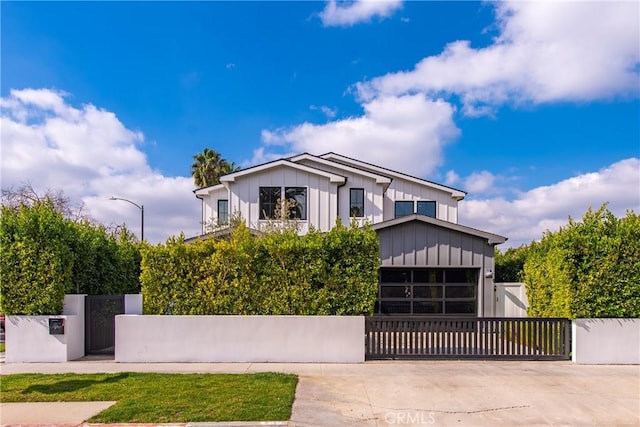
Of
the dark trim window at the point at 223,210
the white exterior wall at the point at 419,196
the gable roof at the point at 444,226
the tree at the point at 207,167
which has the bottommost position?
the gable roof at the point at 444,226

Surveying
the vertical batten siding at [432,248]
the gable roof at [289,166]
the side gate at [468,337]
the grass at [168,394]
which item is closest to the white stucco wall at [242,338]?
the side gate at [468,337]

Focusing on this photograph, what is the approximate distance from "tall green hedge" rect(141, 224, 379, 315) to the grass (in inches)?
73.1

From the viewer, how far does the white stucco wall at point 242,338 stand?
884cm

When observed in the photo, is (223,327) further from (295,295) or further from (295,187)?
(295,187)

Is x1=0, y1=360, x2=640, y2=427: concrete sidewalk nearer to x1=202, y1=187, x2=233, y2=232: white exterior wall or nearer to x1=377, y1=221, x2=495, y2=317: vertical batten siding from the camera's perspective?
x1=377, y1=221, x2=495, y2=317: vertical batten siding

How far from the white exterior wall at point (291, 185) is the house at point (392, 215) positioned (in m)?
0.04

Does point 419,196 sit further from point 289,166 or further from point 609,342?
point 609,342

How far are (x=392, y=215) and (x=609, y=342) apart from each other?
11318 mm

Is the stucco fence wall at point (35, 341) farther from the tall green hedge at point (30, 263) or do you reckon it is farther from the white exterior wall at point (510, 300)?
the white exterior wall at point (510, 300)

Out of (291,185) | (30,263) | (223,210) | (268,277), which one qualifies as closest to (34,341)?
(30,263)

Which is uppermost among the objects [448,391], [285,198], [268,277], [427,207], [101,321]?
[285,198]

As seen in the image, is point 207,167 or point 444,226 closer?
point 444,226

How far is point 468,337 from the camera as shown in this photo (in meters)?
9.08

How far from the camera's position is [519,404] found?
6188 mm
